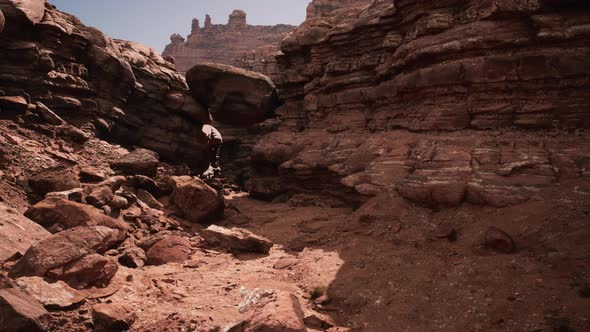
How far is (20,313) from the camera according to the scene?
6.54m

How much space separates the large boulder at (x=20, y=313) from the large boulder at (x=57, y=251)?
54.6 inches

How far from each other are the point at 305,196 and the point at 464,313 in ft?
45.8

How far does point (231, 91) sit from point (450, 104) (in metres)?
16.3

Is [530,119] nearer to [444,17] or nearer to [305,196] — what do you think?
[444,17]

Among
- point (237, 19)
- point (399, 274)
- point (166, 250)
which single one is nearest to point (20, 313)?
point (166, 250)

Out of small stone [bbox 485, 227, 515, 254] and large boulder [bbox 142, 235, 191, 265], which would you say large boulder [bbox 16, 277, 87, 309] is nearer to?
large boulder [bbox 142, 235, 191, 265]

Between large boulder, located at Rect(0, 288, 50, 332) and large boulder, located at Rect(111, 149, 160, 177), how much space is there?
12734 millimetres

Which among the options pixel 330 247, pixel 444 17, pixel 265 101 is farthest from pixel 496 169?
pixel 265 101

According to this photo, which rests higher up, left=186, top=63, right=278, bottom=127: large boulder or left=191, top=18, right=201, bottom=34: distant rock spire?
left=191, top=18, right=201, bottom=34: distant rock spire

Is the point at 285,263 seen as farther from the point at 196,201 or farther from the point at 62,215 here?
the point at 62,215

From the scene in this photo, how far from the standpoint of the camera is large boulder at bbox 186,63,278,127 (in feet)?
88.2

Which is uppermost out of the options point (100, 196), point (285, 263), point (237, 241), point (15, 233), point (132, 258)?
point (100, 196)

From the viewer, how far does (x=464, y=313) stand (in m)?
8.05

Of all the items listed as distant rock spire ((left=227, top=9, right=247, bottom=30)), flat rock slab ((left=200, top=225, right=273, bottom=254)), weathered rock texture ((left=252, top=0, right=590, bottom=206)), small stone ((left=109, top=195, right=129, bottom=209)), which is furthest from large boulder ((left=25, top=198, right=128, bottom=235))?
distant rock spire ((left=227, top=9, right=247, bottom=30))
